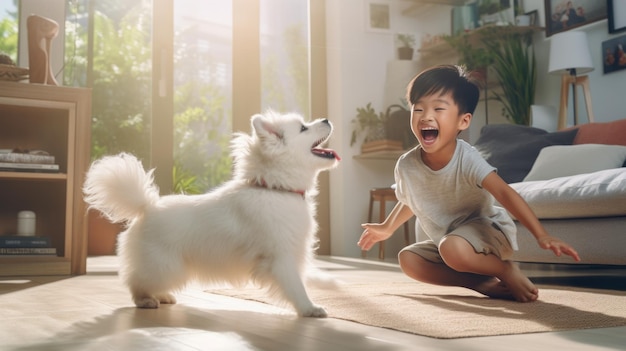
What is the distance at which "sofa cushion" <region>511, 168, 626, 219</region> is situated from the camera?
7.27 feet

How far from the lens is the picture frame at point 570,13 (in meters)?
4.25

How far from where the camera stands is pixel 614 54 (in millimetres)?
4137

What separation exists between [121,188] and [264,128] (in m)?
0.47

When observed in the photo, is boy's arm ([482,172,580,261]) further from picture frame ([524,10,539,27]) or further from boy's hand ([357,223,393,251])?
picture frame ([524,10,539,27])

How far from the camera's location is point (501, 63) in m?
4.67

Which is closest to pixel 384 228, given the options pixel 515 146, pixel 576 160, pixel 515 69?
pixel 576 160

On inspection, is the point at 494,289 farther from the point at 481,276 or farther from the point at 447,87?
the point at 447,87

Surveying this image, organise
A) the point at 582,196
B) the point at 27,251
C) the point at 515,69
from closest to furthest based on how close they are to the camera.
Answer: the point at 582,196 → the point at 27,251 → the point at 515,69

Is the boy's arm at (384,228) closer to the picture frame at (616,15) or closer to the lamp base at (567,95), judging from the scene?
the lamp base at (567,95)

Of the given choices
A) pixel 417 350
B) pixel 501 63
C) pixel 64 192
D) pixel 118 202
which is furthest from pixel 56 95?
pixel 501 63

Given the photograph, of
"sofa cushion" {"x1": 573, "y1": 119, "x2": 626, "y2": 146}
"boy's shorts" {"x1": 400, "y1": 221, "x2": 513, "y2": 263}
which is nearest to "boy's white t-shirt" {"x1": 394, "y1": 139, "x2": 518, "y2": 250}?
"boy's shorts" {"x1": 400, "y1": 221, "x2": 513, "y2": 263}

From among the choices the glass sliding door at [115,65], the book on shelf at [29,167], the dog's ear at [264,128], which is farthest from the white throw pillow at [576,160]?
the glass sliding door at [115,65]

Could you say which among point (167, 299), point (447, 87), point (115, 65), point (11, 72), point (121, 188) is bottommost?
point (167, 299)

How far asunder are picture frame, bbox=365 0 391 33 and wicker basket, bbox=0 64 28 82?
121 inches
